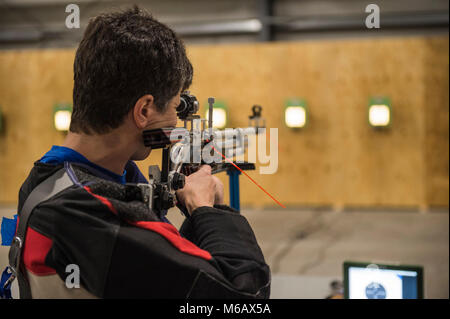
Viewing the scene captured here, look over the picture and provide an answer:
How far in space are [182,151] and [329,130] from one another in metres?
2.78

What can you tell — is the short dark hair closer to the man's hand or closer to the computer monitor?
the man's hand

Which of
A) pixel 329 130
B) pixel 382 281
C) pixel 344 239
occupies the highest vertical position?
pixel 329 130

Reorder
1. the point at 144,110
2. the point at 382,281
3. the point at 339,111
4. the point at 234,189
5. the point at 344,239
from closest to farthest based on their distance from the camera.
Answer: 1. the point at 144,110
2. the point at 382,281
3. the point at 234,189
4. the point at 344,239
5. the point at 339,111

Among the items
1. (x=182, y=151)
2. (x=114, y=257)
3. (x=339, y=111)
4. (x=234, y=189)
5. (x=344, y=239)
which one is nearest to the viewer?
(x=114, y=257)

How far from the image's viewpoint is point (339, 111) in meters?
3.63

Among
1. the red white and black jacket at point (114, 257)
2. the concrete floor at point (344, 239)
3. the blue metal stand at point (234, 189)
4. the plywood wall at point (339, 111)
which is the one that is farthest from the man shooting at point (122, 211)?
the plywood wall at point (339, 111)

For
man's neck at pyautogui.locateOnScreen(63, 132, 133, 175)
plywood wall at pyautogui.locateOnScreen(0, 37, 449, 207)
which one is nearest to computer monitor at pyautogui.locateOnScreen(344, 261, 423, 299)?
man's neck at pyautogui.locateOnScreen(63, 132, 133, 175)

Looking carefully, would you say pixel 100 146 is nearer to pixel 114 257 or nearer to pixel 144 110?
pixel 144 110

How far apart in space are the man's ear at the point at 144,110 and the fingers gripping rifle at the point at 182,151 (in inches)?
0.9

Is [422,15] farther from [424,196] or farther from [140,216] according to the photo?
[140,216]

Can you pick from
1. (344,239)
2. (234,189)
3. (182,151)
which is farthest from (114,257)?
(344,239)

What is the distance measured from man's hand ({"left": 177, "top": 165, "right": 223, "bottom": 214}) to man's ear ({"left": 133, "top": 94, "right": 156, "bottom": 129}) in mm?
160

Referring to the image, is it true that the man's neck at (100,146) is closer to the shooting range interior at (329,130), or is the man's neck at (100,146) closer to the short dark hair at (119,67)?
the short dark hair at (119,67)

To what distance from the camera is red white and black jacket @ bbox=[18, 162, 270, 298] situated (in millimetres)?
632
